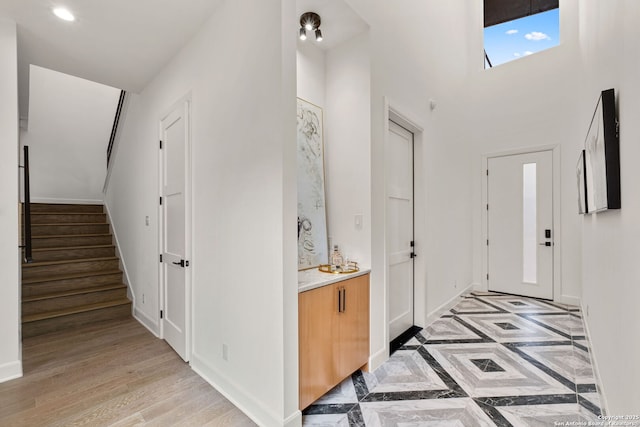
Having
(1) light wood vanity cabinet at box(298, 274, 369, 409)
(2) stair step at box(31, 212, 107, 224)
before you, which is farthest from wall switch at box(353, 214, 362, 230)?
(2) stair step at box(31, 212, 107, 224)

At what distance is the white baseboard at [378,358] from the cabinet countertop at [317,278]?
0.73m

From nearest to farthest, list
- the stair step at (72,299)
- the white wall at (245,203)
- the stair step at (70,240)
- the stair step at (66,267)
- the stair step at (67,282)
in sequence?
the white wall at (245,203)
the stair step at (72,299)
the stair step at (67,282)
the stair step at (66,267)
the stair step at (70,240)

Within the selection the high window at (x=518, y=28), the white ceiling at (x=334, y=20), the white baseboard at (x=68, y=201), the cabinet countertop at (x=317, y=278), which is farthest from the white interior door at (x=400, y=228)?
the white baseboard at (x=68, y=201)

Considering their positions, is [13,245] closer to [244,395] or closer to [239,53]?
[244,395]

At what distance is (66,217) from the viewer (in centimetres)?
454

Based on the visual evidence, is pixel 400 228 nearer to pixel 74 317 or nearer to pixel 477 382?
pixel 477 382

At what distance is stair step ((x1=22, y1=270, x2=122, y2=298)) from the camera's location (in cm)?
334

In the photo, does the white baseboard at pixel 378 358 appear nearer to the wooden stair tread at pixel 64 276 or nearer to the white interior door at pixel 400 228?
the white interior door at pixel 400 228

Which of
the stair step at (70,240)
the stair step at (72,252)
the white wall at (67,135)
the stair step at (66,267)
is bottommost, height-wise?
the stair step at (66,267)

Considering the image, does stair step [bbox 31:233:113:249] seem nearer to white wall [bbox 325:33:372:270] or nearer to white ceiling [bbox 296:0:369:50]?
white wall [bbox 325:33:372:270]

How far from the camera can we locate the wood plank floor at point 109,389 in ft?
5.99

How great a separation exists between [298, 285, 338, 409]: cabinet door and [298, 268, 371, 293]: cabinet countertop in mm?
39

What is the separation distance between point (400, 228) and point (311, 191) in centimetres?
114

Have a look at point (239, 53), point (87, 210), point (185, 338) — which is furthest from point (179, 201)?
point (87, 210)
